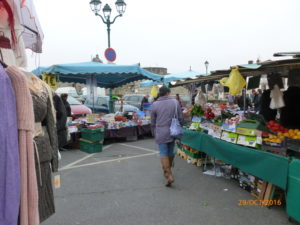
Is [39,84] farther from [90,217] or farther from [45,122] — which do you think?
[90,217]

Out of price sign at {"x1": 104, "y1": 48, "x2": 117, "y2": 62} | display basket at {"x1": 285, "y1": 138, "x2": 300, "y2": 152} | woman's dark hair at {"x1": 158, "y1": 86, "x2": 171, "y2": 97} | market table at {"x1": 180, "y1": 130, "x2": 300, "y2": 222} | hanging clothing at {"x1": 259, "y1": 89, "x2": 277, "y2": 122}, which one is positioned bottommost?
market table at {"x1": 180, "y1": 130, "x2": 300, "y2": 222}

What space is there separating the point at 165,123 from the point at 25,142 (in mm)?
3308

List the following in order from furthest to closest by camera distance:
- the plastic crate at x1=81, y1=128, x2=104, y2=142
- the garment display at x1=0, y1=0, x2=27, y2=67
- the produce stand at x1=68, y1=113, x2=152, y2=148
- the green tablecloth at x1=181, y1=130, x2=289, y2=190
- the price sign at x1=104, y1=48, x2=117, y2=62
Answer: the price sign at x1=104, y1=48, x2=117, y2=62, the produce stand at x1=68, y1=113, x2=152, y2=148, the plastic crate at x1=81, y1=128, x2=104, y2=142, the green tablecloth at x1=181, y1=130, x2=289, y2=190, the garment display at x1=0, y1=0, x2=27, y2=67

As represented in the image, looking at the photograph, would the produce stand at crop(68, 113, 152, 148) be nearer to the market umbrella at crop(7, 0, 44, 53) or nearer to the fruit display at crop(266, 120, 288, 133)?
the market umbrella at crop(7, 0, 44, 53)

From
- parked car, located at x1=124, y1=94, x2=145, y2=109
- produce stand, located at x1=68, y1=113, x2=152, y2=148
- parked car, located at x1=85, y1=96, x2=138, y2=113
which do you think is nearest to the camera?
produce stand, located at x1=68, y1=113, x2=152, y2=148

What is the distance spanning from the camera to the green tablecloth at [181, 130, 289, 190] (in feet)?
11.2

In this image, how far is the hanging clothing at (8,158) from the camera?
1274mm

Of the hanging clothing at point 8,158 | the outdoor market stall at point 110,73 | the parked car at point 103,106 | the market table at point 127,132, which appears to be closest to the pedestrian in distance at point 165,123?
the hanging clothing at point 8,158

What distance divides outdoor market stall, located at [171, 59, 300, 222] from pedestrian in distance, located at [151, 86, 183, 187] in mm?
1018

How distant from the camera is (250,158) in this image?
400 centimetres

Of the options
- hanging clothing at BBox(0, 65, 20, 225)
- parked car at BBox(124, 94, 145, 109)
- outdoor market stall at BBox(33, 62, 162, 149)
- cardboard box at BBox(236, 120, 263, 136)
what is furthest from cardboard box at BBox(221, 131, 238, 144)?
parked car at BBox(124, 94, 145, 109)

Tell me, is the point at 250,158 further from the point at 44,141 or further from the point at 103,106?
Result: the point at 103,106

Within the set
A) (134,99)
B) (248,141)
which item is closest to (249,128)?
(248,141)

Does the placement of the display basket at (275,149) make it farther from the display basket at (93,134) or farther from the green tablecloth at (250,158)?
the display basket at (93,134)
